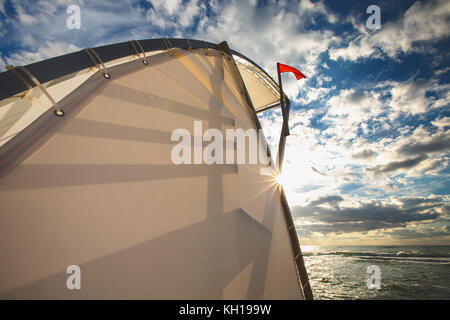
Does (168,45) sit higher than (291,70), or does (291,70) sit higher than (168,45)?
(291,70)

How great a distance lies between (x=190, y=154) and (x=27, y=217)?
1.63 meters

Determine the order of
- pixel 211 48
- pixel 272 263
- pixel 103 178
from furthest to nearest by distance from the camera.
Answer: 1. pixel 211 48
2. pixel 272 263
3. pixel 103 178

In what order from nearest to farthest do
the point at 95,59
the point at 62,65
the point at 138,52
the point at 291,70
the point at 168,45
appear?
the point at 62,65 → the point at 95,59 → the point at 138,52 → the point at 168,45 → the point at 291,70

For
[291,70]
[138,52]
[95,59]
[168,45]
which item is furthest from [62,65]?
[291,70]

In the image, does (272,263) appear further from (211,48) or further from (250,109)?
(211,48)

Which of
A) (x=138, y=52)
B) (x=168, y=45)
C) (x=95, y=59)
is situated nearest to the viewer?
(x=95, y=59)

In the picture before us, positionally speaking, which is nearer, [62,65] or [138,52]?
[62,65]

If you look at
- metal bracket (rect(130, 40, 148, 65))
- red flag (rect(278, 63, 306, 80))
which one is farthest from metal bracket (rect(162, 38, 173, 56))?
red flag (rect(278, 63, 306, 80))

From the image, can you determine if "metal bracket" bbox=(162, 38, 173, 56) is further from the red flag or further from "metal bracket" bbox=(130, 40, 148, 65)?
the red flag

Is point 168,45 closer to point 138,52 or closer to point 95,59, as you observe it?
point 138,52

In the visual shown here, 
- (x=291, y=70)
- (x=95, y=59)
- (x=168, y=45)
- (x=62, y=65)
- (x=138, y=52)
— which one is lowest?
(x=62, y=65)

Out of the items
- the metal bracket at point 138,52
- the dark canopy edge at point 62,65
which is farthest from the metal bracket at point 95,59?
the metal bracket at point 138,52
